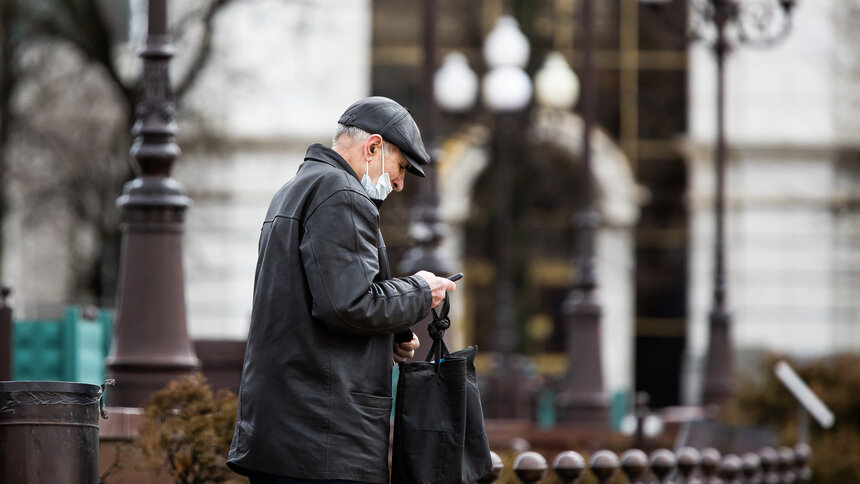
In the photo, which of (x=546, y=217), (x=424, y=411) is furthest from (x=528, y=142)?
(x=424, y=411)

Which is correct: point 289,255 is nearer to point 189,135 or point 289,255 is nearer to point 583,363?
point 583,363

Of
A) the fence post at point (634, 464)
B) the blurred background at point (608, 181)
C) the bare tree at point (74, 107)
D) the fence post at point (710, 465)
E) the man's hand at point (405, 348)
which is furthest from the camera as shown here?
the blurred background at point (608, 181)

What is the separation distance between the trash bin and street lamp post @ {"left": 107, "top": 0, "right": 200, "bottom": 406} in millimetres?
3107

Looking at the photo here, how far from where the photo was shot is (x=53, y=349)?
39.7 ft

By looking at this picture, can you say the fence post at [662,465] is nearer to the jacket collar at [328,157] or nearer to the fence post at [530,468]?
the fence post at [530,468]

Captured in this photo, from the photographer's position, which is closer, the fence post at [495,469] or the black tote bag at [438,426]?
the black tote bag at [438,426]

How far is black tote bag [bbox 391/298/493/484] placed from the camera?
522cm

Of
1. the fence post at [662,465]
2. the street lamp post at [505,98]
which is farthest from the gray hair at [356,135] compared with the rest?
the street lamp post at [505,98]

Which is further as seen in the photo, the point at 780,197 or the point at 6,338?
the point at 780,197

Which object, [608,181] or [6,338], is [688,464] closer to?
[6,338]

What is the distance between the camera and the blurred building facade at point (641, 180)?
113ft

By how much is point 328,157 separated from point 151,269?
12.7ft

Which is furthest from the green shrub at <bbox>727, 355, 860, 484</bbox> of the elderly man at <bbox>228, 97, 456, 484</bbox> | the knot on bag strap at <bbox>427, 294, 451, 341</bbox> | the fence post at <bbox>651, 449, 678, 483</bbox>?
the elderly man at <bbox>228, 97, 456, 484</bbox>

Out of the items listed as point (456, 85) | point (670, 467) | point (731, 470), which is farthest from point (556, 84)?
point (670, 467)
